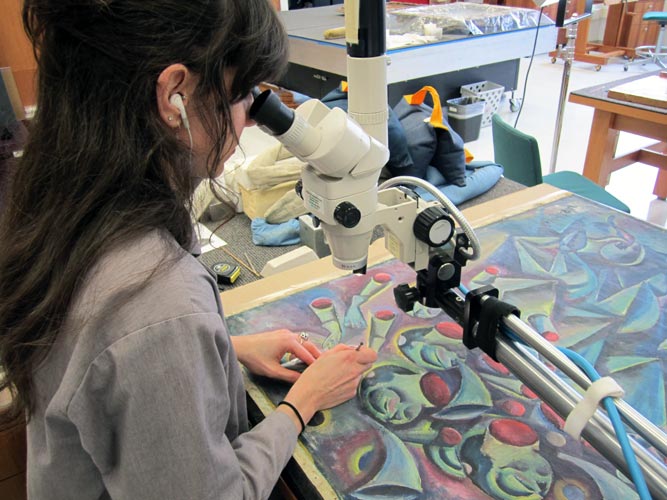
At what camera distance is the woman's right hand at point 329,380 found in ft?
2.73

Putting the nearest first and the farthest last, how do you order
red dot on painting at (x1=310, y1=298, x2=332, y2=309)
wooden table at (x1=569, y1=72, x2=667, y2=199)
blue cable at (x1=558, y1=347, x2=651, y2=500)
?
blue cable at (x1=558, y1=347, x2=651, y2=500)
red dot on painting at (x1=310, y1=298, x2=332, y2=309)
wooden table at (x1=569, y1=72, x2=667, y2=199)

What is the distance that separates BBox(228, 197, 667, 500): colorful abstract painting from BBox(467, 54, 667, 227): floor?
5.91 ft

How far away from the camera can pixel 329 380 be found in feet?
2.83

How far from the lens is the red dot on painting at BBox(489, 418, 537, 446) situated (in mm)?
785

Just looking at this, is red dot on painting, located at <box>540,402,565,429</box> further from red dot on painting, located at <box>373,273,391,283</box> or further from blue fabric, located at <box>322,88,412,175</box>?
blue fabric, located at <box>322,88,412,175</box>

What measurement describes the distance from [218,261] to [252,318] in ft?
1.56

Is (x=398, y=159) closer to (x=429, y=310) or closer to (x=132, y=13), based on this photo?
(x=429, y=310)

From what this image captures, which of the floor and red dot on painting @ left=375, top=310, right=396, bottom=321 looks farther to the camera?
the floor

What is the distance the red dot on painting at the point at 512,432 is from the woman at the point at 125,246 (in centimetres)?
38

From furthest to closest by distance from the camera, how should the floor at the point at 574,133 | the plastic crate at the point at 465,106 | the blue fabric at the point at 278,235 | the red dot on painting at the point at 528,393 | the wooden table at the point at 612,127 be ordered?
the plastic crate at the point at 465,106 < the floor at the point at 574,133 < the wooden table at the point at 612,127 < the blue fabric at the point at 278,235 < the red dot on painting at the point at 528,393

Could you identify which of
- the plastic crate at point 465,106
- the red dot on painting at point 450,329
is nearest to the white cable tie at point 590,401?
the red dot on painting at point 450,329

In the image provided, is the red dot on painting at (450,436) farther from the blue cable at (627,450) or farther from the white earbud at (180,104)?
the white earbud at (180,104)

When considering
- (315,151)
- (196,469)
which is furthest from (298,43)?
(196,469)

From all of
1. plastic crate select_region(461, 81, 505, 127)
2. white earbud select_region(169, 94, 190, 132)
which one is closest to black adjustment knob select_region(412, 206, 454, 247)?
white earbud select_region(169, 94, 190, 132)
